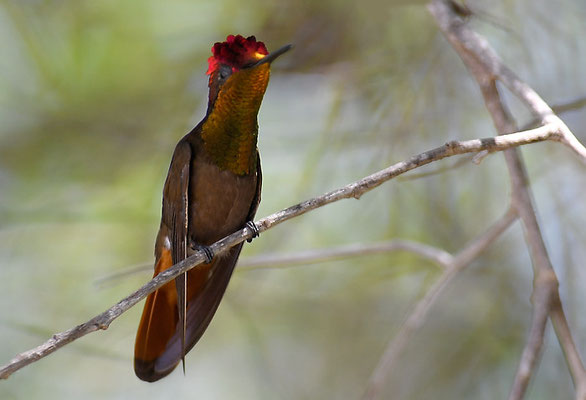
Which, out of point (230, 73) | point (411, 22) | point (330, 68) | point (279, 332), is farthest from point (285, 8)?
point (279, 332)

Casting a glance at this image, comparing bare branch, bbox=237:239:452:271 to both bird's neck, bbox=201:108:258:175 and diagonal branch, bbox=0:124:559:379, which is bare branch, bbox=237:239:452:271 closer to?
bird's neck, bbox=201:108:258:175

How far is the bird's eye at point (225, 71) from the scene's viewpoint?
6.42 ft

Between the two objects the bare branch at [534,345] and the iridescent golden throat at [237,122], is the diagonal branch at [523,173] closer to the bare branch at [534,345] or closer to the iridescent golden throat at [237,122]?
the bare branch at [534,345]

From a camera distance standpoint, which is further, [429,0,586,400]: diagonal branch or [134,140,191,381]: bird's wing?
[134,140,191,381]: bird's wing

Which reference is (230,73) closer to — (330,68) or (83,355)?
(330,68)

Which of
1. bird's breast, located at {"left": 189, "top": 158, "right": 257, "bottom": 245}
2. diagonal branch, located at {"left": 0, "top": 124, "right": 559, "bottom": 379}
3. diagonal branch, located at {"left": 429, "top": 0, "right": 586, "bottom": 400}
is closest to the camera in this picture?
diagonal branch, located at {"left": 0, "top": 124, "right": 559, "bottom": 379}

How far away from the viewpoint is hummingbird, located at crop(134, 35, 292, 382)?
6.44 ft

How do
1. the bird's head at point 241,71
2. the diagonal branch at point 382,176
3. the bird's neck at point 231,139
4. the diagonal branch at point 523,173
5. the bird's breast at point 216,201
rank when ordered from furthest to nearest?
the bird's breast at point 216,201, the bird's neck at point 231,139, the bird's head at point 241,71, the diagonal branch at point 523,173, the diagonal branch at point 382,176

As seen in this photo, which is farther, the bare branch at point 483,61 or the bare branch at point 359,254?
the bare branch at point 359,254

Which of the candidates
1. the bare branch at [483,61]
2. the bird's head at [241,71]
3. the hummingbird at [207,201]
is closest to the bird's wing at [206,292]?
the hummingbird at [207,201]

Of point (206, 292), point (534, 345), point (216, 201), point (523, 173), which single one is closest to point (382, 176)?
point (534, 345)

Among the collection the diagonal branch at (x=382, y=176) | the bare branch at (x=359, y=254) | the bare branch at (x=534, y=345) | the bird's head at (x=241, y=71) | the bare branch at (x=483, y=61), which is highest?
the bird's head at (x=241, y=71)

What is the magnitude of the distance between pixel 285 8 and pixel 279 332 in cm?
139

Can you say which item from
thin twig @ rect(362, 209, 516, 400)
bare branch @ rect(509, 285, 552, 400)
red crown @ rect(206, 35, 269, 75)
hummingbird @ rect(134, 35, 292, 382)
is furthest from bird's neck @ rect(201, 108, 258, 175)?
bare branch @ rect(509, 285, 552, 400)
